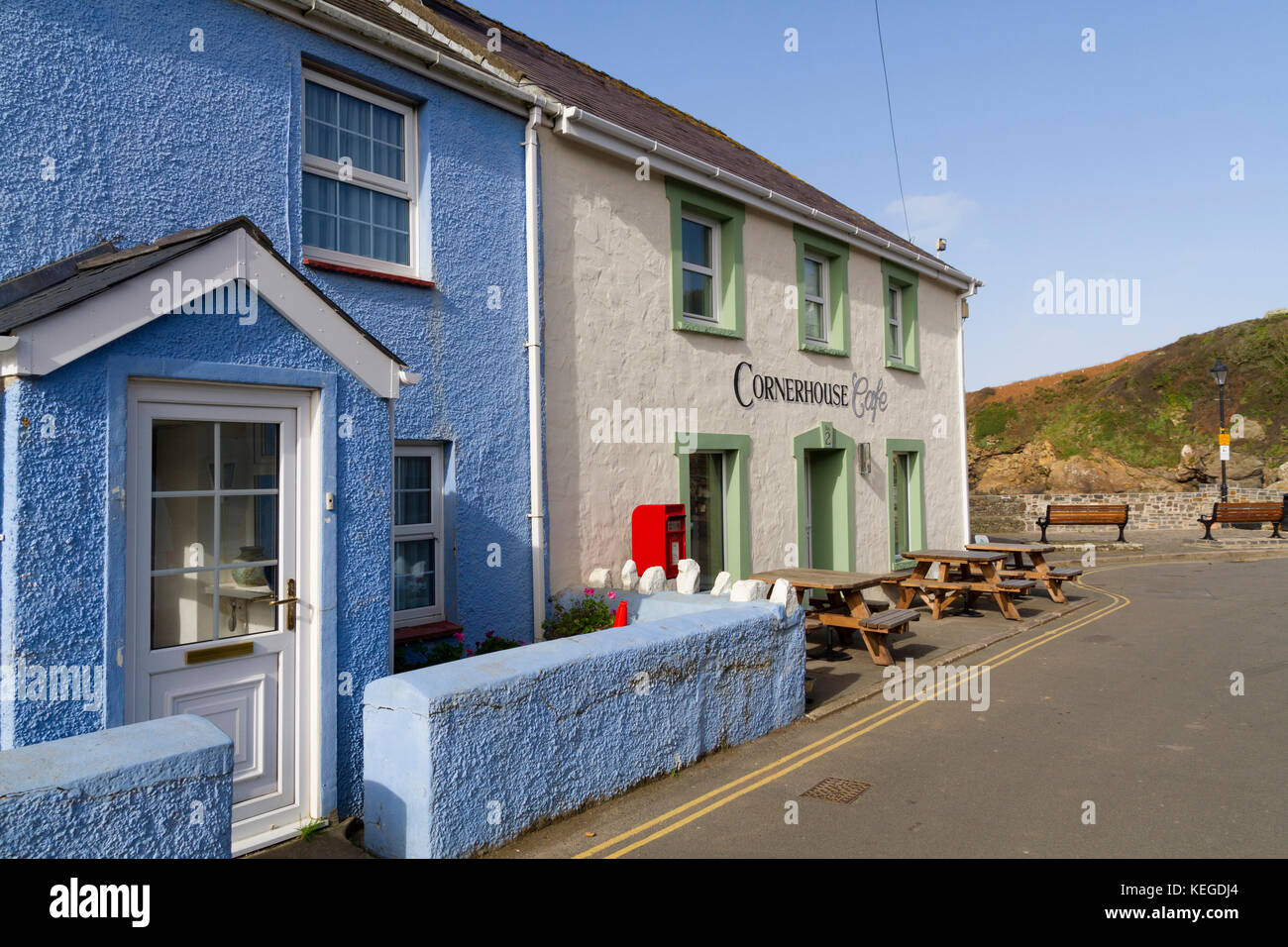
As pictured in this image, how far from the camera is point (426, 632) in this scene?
21.5 ft

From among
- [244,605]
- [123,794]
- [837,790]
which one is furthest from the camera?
[837,790]

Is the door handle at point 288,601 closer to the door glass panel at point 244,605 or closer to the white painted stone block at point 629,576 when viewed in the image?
the door glass panel at point 244,605

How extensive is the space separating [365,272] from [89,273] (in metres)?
2.13

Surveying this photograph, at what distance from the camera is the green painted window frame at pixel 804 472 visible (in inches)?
465

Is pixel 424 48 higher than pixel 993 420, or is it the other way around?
pixel 993 420

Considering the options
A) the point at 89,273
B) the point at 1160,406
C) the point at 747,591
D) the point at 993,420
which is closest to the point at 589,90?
the point at 747,591

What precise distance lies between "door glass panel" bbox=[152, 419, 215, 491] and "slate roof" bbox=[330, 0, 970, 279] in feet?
12.9

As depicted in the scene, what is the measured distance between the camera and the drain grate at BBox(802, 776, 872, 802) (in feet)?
17.8

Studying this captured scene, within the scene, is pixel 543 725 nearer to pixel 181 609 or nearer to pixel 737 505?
pixel 181 609
